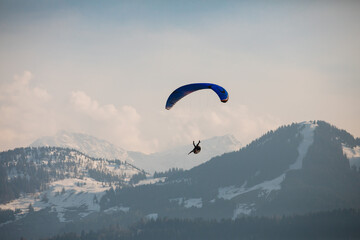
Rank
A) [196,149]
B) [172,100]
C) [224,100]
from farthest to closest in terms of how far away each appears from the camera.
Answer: [172,100] → [224,100] → [196,149]

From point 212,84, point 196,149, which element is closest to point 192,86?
point 212,84

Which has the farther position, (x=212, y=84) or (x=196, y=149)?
(x=212, y=84)

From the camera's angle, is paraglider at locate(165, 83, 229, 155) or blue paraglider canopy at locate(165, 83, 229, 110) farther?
blue paraglider canopy at locate(165, 83, 229, 110)

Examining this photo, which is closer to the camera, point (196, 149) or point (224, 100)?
point (196, 149)

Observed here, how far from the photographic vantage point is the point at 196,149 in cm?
10300

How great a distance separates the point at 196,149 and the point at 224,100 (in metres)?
13.7

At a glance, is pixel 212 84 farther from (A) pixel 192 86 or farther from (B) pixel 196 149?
(B) pixel 196 149

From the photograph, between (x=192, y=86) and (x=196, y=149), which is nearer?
(x=196, y=149)

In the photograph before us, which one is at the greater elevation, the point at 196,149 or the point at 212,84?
the point at 212,84

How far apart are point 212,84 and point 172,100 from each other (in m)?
9.34

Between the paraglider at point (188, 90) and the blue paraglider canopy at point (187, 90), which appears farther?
the blue paraglider canopy at point (187, 90)

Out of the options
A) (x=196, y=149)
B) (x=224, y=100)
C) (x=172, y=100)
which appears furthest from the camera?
(x=172, y=100)

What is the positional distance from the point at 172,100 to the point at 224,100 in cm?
1275

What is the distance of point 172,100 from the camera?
12025cm
